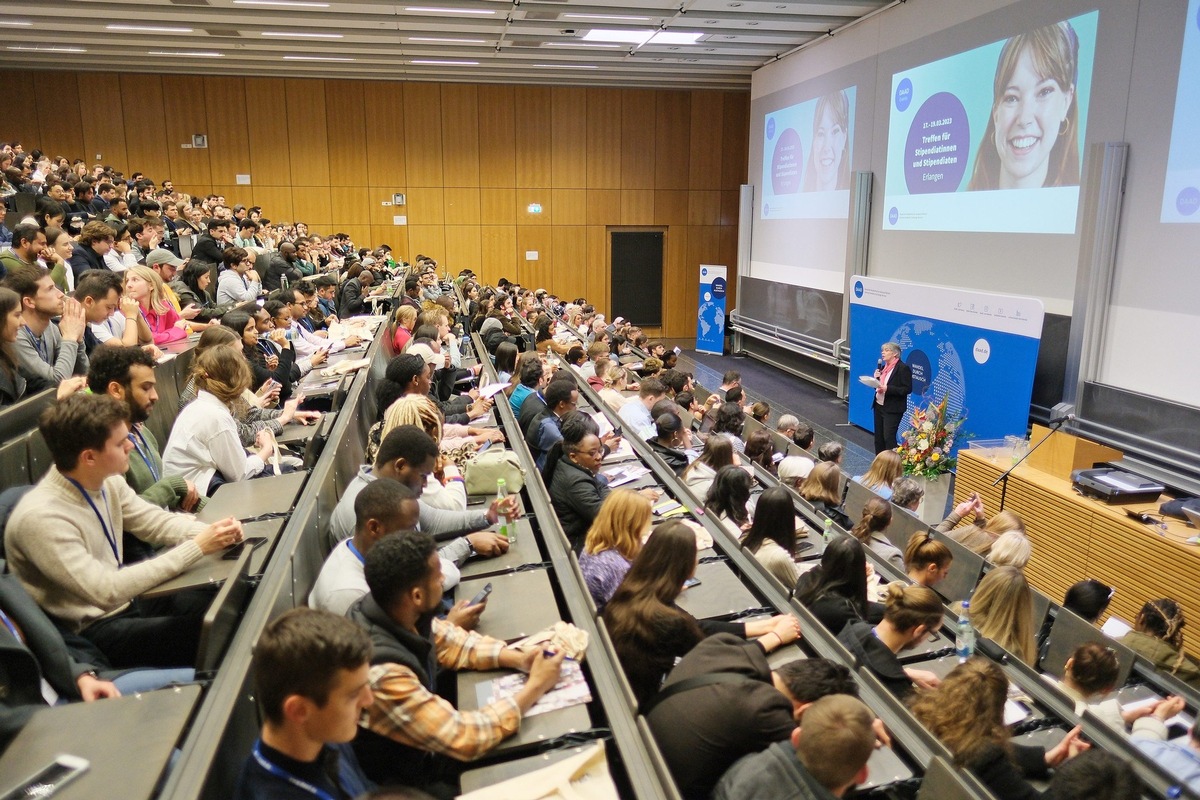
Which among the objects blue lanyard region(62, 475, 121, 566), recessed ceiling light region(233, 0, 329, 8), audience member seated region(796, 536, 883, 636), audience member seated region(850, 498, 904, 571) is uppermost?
recessed ceiling light region(233, 0, 329, 8)

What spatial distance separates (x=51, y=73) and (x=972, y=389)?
16.9 m

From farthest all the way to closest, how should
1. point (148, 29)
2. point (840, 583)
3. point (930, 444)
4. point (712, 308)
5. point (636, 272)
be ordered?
point (636, 272) → point (712, 308) → point (148, 29) → point (930, 444) → point (840, 583)

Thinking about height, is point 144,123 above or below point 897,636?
above

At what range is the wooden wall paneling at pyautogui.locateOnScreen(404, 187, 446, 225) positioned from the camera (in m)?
16.1

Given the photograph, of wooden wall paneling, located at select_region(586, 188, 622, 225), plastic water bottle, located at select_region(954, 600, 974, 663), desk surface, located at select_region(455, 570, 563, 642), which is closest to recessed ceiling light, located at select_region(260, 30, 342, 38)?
A: wooden wall paneling, located at select_region(586, 188, 622, 225)

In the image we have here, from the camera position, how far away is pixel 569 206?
16844mm

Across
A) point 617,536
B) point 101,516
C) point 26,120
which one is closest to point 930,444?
point 617,536

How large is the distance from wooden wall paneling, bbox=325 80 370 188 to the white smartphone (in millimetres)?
15760

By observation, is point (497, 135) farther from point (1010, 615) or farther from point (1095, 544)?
point (1010, 615)

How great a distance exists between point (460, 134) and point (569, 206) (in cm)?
278

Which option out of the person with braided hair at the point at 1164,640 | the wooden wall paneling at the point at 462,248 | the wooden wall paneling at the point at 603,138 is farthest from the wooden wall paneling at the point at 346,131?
the person with braided hair at the point at 1164,640

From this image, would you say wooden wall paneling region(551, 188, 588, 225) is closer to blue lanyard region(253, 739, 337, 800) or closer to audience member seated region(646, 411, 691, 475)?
audience member seated region(646, 411, 691, 475)

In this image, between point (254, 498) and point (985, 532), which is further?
point (985, 532)

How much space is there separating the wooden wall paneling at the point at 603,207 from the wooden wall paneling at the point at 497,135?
1779 millimetres
